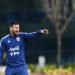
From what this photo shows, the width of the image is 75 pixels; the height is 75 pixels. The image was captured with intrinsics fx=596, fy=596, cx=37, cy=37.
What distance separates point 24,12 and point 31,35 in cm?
1841

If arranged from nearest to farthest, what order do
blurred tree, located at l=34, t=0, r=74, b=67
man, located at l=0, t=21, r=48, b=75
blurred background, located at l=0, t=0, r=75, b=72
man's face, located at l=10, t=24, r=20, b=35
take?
1. man's face, located at l=10, t=24, r=20, b=35
2. man, located at l=0, t=21, r=48, b=75
3. blurred tree, located at l=34, t=0, r=74, b=67
4. blurred background, located at l=0, t=0, r=75, b=72

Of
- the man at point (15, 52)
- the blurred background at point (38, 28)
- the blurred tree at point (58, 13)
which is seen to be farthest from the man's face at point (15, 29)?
the blurred background at point (38, 28)

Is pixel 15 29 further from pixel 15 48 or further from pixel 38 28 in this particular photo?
pixel 38 28

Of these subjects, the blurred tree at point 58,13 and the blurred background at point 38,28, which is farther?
the blurred background at point 38,28

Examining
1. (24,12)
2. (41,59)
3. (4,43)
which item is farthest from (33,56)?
(4,43)

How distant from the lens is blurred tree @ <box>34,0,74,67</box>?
27.9 m

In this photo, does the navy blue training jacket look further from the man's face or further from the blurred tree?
the blurred tree

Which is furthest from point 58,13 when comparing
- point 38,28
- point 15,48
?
point 15,48

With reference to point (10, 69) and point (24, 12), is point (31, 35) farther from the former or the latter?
point (24, 12)

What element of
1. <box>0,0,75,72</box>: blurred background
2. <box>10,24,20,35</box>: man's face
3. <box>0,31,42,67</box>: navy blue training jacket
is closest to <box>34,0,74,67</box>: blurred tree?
<box>0,0,75,72</box>: blurred background

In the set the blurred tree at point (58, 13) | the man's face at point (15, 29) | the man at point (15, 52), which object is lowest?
the man at point (15, 52)

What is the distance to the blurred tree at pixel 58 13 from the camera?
27.9 m

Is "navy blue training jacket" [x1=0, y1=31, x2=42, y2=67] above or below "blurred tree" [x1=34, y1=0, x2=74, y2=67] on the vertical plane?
below

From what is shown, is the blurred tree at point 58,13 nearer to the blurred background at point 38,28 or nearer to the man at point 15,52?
the blurred background at point 38,28
